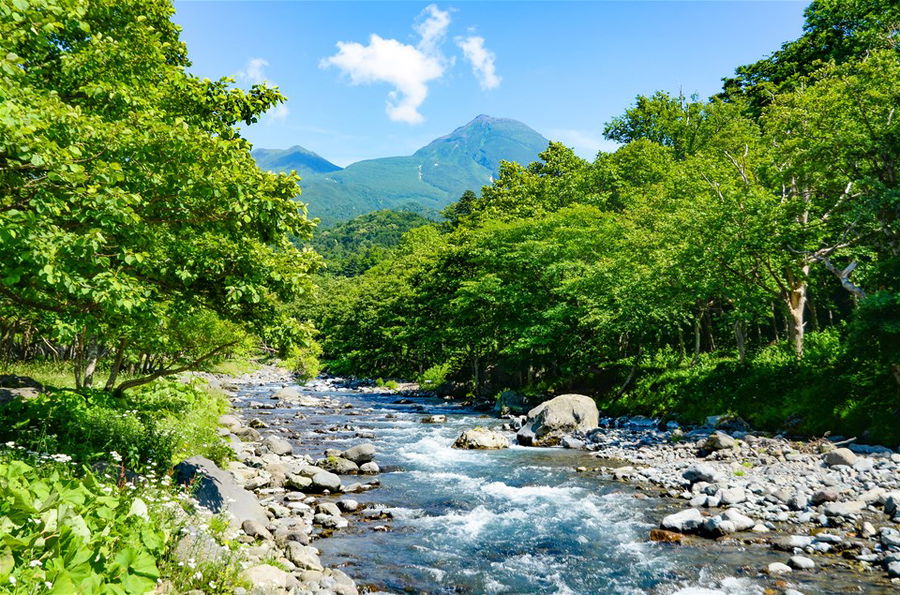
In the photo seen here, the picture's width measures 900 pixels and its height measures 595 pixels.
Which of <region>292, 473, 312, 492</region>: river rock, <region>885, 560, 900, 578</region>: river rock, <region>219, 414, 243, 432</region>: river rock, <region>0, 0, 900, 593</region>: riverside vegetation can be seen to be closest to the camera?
<region>0, 0, 900, 593</region>: riverside vegetation

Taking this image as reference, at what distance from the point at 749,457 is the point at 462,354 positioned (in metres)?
28.9

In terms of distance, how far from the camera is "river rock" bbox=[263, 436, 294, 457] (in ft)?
65.2

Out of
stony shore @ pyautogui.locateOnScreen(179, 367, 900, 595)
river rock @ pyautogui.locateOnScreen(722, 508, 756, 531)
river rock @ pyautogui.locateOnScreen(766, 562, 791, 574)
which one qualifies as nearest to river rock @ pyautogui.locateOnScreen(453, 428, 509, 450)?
stony shore @ pyautogui.locateOnScreen(179, 367, 900, 595)

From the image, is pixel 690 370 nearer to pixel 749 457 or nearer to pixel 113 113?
pixel 749 457

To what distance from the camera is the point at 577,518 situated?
1338cm

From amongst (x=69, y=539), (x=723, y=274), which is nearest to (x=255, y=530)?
(x=69, y=539)

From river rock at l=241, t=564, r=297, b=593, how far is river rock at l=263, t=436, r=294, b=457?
484 inches

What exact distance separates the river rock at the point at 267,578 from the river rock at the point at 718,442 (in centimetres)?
1550

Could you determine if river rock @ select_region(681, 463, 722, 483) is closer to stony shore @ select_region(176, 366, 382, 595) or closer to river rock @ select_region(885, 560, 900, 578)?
river rock @ select_region(885, 560, 900, 578)

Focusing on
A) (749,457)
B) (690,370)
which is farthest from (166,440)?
(690,370)

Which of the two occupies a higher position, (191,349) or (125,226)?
(125,226)

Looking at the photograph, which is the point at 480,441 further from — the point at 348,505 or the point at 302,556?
the point at 302,556

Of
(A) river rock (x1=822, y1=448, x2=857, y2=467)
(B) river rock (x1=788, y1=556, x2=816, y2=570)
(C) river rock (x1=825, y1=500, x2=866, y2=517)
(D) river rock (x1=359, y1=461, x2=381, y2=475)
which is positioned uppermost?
(A) river rock (x1=822, y1=448, x2=857, y2=467)

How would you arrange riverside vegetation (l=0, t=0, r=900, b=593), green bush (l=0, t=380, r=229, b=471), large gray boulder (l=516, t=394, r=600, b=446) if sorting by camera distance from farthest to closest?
1. large gray boulder (l=516, t=394, r=600, b=446)
2. green bush (l=0, t=380, r=229, b=471)
3. riverside vegetation (l=0, t=0, r=900, b=593)
